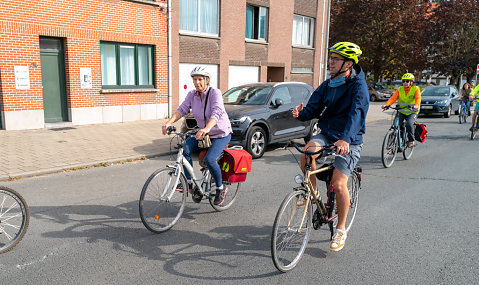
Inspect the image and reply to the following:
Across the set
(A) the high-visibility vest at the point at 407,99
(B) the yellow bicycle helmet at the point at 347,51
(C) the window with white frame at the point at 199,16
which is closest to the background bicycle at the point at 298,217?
(B) the yellow bicycle helmet at the point at 347,51

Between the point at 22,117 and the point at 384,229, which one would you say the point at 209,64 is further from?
the point at 384,229

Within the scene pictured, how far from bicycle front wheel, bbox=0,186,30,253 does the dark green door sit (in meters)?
9.29

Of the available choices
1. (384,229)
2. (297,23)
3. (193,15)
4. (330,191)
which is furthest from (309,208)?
(297,23)

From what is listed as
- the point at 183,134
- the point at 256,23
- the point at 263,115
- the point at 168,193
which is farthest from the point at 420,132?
the point at 256,23

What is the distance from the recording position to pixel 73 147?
9.31m

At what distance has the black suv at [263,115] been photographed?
8.75m

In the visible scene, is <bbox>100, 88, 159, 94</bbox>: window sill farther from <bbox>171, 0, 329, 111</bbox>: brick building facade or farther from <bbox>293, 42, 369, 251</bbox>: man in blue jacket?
<bbox>293, 42, 369, 251</bbox>: man in blue jacket

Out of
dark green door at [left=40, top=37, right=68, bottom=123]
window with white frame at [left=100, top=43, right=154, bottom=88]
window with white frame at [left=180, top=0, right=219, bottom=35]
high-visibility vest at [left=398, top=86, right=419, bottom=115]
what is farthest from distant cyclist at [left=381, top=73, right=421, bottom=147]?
window with white frame at [left=180, top=0, right=219, bottom=35]

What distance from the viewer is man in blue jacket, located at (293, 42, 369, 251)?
366cm

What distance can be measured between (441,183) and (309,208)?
4.17 metres

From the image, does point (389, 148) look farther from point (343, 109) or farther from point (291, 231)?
point (291, 231)

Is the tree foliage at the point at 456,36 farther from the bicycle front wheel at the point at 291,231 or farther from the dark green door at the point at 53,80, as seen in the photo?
the bicycle front wheel at the point at 291,231

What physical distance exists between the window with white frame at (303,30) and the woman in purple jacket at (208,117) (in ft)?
63.0

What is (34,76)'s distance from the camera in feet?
38.2
